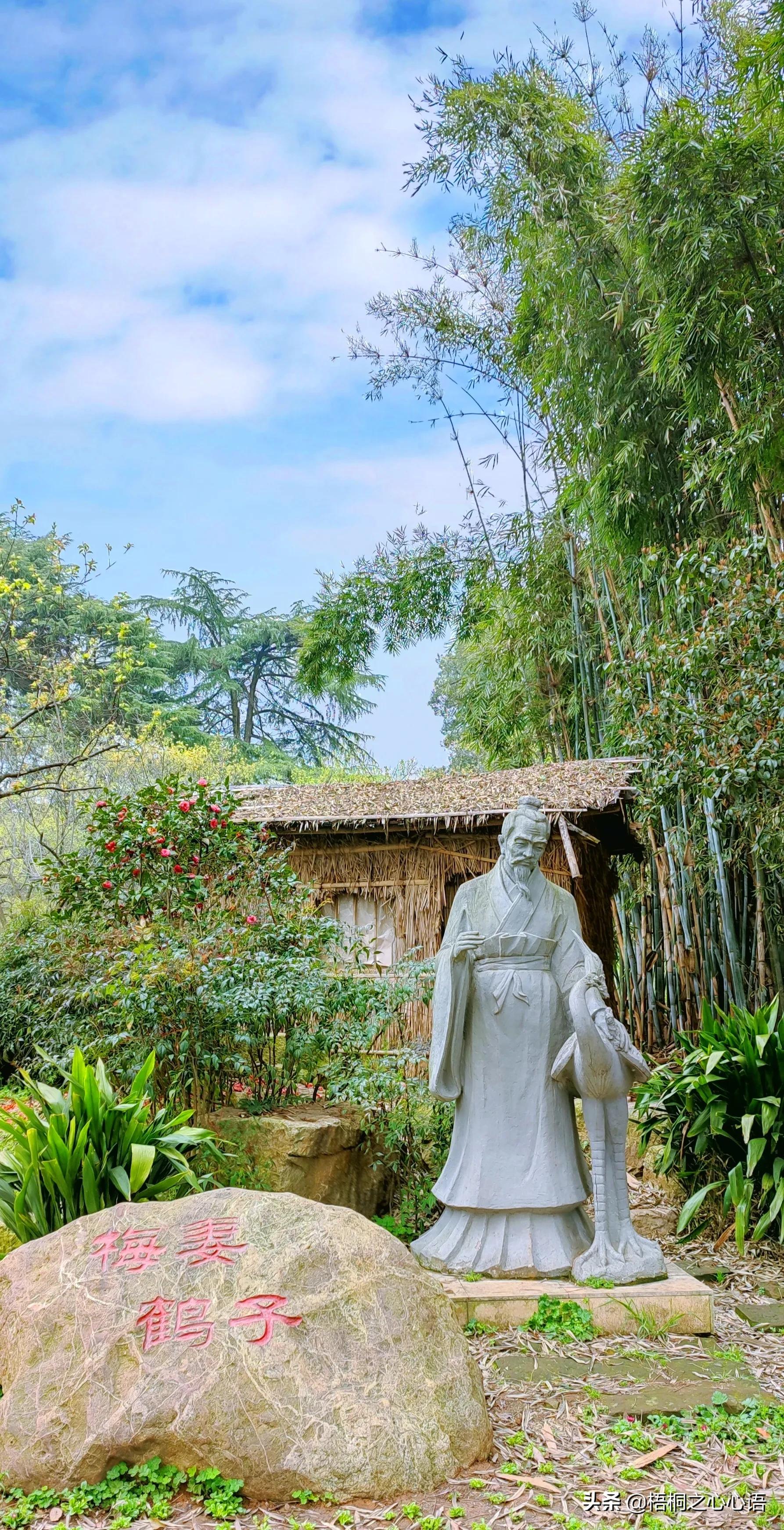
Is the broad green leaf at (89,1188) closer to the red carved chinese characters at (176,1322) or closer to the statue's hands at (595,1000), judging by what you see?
the red carved chinese characters at (176,1322)

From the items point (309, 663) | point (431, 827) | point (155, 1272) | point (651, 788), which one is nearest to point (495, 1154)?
point (155, 1272)

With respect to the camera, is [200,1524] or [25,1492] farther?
[25,1492]

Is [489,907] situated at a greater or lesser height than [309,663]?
lesser

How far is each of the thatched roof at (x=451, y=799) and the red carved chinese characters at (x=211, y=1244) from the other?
19.4 feet

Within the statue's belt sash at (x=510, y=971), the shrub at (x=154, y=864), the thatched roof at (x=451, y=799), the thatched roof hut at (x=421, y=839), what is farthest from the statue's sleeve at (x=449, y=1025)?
the thatched roof hut at (x=421, y=839)

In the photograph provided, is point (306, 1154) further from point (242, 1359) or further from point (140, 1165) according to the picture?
point (242, 1359)

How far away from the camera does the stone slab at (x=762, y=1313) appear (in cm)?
447

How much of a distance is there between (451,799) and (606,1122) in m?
5.69

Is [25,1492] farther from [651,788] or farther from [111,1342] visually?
[651,788]

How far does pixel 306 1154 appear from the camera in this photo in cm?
526

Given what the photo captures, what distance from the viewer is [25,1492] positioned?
3.04 m

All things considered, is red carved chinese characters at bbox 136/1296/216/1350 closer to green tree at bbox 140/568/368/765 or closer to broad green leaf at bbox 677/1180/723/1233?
broad green leaf at bbox 677/1180/723/1233

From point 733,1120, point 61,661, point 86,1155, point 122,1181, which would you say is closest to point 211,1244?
point 122,1181

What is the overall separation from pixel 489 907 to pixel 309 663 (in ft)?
35.2
